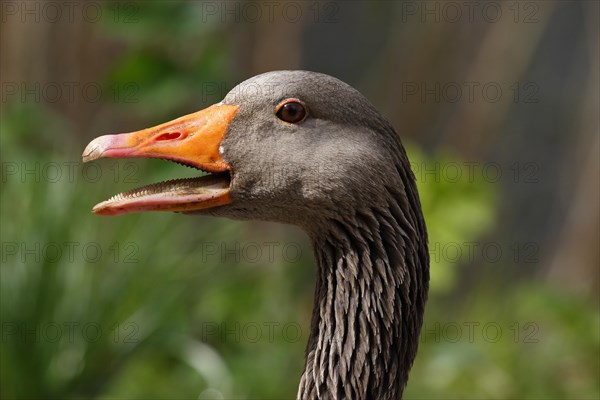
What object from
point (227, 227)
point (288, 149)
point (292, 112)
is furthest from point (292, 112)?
point (227, 227)

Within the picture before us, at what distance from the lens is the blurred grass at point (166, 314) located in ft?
20.0

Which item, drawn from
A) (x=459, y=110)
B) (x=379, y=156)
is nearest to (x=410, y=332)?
(x=379, y=156)

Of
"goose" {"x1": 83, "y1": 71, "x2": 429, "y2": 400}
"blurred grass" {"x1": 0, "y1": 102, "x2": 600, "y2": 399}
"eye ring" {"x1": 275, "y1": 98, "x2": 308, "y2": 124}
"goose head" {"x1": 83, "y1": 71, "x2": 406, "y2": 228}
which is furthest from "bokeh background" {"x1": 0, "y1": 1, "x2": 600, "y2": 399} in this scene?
"eye ring" {"x1": 275, "y1": 98, "x2": 308, "y2": 124}

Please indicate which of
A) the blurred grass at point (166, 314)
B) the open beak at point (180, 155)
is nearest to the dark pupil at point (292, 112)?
the open beak at point (180, 155)

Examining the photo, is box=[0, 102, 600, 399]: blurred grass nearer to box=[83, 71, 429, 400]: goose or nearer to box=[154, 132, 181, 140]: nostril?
box=[83, 71, 429, 400]: goose

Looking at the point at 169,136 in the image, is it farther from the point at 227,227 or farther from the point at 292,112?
the point at 227,227

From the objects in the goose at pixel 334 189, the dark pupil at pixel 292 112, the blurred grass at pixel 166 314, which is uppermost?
the dark pupil at pixel 292 112

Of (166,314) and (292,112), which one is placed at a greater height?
(292,112)

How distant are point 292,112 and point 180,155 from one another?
444 mm

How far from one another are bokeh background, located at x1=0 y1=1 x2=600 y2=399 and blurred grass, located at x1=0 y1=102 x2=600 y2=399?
15 mm

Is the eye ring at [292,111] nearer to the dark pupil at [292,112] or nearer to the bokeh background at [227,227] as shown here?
the dark pupil at [292,112]

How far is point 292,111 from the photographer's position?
11.2ft

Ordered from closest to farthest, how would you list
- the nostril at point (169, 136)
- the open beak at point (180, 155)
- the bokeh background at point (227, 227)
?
the open beak at point (180, 155), the nostril at point (169, 136), the bokeh background at point (227, 227)

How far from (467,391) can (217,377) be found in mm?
1765
